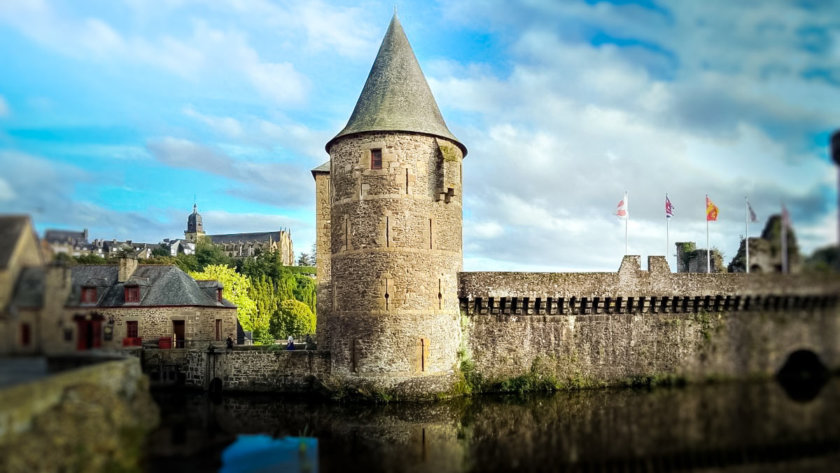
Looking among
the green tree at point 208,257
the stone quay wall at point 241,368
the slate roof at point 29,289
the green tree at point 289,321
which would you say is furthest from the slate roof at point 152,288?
the green tree at point 208,257

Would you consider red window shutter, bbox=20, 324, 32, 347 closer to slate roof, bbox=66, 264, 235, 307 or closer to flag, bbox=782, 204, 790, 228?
flag, bbox=782, 204, 790, 228

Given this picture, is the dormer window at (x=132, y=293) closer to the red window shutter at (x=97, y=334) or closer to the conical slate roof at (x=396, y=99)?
the conical slate roof at (x=396, y=99)

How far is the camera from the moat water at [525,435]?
12.6 m

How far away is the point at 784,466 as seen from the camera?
1202 centimetres

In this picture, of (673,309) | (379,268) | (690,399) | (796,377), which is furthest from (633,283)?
(796,377)

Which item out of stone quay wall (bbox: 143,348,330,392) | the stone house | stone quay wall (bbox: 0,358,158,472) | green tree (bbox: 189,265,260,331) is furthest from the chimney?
stone quay wall (bbox: 0,358,158,472)

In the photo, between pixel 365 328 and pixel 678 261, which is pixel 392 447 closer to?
pixel 365 328

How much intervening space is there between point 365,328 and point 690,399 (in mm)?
10672

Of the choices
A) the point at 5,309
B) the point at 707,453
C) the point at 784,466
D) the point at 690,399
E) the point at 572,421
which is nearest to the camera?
the point at 5,309

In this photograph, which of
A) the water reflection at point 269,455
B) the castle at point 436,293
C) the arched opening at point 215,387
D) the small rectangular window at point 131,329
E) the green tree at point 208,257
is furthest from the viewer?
the green tree at point 208,257

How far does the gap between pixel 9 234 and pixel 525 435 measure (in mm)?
13174

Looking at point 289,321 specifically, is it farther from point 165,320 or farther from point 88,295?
point 88,295

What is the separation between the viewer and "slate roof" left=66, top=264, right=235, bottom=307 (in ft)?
95.8

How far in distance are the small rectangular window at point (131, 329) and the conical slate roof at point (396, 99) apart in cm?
1359
